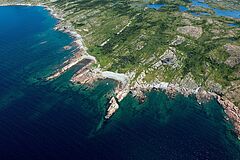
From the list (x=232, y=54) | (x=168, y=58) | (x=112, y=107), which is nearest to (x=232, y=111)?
(x=232, y=54)

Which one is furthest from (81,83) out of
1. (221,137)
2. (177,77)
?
(221,137)

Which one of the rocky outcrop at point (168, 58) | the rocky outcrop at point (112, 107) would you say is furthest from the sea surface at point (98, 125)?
the rocky outcrop at point (168, 58)

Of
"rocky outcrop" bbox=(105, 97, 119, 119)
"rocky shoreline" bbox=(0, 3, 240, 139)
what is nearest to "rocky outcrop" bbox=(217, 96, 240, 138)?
"rocky shoreline" bbox=(0, 3, 240, 139)

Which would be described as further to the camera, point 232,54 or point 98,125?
point 232,54

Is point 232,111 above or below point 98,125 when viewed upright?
below

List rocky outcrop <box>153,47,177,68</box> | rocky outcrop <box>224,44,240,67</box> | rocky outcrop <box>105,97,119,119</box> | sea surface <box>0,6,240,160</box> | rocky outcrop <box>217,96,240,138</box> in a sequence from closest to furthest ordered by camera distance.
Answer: sea surface <box>0,6,240,160</box> → rocky outcrop <box>217,96,240,138</box> → rocky outcrop <box>105,97,119,119</box> → rocky outcrop <box>224,44,240,67</box> → rocky outcrop <box>153,47,177,68</box>

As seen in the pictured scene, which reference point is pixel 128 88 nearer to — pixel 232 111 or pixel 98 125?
pixel 98 125

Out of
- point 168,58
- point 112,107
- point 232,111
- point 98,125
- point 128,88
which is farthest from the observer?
point 168,58

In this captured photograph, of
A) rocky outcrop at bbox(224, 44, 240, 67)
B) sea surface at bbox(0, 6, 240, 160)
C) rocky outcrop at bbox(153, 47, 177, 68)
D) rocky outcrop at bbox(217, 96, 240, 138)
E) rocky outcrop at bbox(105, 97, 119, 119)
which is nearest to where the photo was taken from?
sea surface at bbox(0, 6, 240, 160)

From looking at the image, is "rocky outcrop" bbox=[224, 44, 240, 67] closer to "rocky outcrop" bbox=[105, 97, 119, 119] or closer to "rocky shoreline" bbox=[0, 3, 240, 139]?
"rocky shoreline" bbox=[0, 3, 240, 139]
